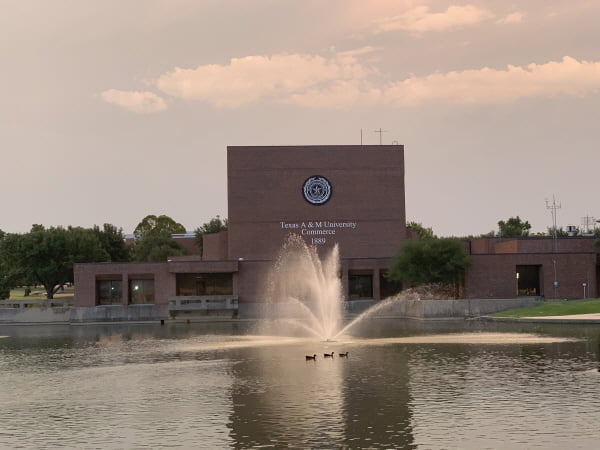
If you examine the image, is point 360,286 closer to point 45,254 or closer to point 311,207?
point 311,207

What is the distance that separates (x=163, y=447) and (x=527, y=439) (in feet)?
30.7

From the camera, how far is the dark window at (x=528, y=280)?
82.0 meters

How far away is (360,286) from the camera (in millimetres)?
87875

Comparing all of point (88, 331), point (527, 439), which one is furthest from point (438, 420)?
point (88, 331)

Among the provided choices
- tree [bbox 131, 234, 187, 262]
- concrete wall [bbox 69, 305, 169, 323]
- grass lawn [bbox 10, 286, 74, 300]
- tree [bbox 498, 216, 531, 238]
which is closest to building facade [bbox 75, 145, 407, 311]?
concrete wall [bbox 69, 305, 169, 323]

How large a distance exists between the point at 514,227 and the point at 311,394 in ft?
502

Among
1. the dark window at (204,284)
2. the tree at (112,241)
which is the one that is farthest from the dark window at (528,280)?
the tree at (112,241)

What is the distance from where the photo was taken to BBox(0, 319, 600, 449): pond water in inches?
852

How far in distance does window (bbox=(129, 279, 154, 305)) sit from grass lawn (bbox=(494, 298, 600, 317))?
38422 mm

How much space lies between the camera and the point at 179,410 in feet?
85.1

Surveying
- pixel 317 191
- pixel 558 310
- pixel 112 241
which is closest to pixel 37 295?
pixel 112 241

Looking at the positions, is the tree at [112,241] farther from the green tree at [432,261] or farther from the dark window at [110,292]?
the green tree at [432,261]

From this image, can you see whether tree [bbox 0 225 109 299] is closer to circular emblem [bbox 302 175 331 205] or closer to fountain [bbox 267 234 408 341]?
fountain [bbox 267 234 408 341]

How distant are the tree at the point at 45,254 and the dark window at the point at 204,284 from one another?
1857cm
